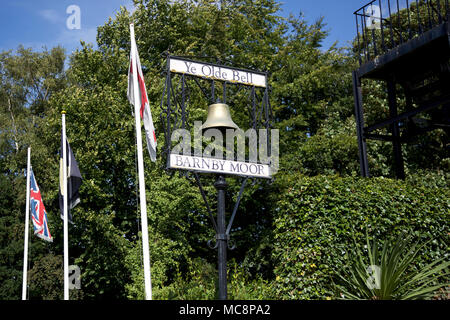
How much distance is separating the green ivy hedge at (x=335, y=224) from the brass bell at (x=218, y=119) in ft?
6.56

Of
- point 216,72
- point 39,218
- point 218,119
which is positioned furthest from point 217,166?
point 39,218

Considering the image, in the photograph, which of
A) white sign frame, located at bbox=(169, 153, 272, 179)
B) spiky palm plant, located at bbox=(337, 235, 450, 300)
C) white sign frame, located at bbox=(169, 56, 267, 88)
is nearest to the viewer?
white sign frame, located at bbox=(169, 153, 272, 179)

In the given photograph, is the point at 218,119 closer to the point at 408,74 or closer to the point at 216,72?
the point at 216,72

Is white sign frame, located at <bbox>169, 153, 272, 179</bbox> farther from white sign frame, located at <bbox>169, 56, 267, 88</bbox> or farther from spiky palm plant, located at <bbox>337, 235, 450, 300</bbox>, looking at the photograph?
spiky palm plant, located at <bbox>337, 235, 450, 300</bbox>

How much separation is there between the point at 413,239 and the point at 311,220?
1.76m

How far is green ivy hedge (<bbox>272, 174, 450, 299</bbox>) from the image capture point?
7.51 m

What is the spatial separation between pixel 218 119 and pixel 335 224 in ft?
8.37

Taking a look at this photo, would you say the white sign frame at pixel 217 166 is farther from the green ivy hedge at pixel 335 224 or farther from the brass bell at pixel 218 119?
the green ivy hedge at pixel 335 224

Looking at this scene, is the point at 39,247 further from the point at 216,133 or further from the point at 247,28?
the point at 216,133

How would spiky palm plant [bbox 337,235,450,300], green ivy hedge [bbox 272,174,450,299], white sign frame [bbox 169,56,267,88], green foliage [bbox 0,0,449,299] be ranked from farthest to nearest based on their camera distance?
1. green foliage [bbox 0,0,449,299]
2. green ivy hedge [bbox 272,174,450,299]
3. white sign frame [bbox 169,56,267,88]
4. spiky palm plant [bbox 337,235,450,300]

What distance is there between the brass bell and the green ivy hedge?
2.00m

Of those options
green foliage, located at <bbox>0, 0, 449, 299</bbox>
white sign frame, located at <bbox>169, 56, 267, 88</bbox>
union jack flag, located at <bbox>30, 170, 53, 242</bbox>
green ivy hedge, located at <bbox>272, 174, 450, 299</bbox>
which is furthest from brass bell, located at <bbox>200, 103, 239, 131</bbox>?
union jack flag, located at <bbox>30, 170, 53, 242</bbox>

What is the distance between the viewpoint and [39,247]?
22.6 m

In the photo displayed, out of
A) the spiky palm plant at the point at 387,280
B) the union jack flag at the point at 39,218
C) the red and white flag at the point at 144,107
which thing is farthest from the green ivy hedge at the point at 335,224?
the union jack flag at the point at 39,218
